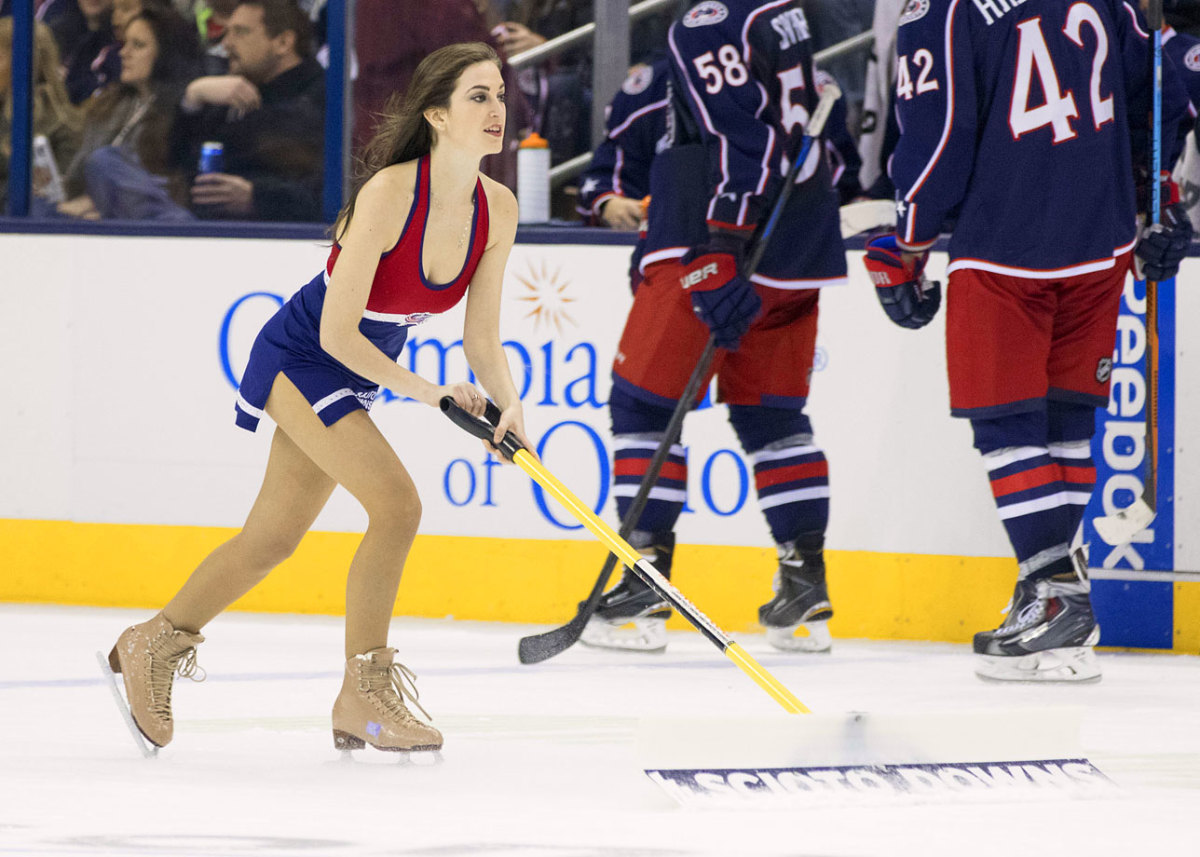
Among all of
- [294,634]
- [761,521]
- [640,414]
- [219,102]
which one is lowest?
[294,634]

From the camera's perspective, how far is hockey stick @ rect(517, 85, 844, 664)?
145 inches

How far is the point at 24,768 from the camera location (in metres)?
2.57

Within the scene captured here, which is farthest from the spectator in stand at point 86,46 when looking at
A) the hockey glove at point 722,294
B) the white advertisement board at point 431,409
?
the hockey glove at point 722,294

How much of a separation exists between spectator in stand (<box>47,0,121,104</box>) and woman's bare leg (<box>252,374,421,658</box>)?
287cm

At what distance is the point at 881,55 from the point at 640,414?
1370 millimetres

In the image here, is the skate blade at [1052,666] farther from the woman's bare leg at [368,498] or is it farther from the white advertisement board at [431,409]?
the woman's bare leg at [368,498]

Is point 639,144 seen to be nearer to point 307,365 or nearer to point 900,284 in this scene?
point 900,284

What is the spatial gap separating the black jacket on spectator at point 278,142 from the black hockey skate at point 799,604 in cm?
178

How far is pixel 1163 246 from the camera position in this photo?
3.63 meters

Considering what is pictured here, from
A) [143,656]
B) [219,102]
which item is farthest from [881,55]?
[143,656]

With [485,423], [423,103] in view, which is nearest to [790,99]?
[423,103]

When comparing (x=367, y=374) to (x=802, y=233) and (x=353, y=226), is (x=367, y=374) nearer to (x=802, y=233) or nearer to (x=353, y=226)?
(x=353, y=226)

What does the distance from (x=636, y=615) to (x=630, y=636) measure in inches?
1.9

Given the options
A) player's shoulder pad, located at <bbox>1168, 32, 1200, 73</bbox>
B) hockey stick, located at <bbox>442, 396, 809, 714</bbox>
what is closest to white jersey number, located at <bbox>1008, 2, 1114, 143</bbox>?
player's shoulder pad, located at <bbox>1168, 32, 1200, 73</bbox>
